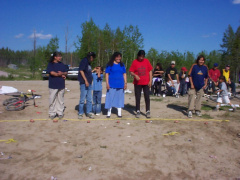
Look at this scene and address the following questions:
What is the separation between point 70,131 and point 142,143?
181 centimetres

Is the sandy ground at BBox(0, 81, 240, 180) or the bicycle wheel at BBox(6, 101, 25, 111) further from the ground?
the bicycle wheel at BBox(6, 101, 25, 111)

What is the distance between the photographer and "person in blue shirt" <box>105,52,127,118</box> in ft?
19.5

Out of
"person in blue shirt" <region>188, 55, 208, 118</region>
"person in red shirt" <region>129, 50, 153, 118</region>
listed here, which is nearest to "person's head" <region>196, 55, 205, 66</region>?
"person in blue shirt" <region>188, 55, 208, 118</region>

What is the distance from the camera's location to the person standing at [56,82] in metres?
5.76

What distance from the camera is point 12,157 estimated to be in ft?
11.5

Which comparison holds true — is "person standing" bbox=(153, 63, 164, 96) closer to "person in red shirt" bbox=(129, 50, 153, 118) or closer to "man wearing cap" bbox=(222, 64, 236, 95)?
"man wearing cap" bbox=(222, 64, 236, 95)

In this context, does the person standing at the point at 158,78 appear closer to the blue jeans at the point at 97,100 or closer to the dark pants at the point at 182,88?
the dark pants at the point at 182,88

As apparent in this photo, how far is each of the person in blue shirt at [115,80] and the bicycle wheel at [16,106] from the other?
3125mm

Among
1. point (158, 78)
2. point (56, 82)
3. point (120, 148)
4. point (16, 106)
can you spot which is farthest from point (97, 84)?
point (158, 78)

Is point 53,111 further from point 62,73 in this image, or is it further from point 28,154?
point 28,154

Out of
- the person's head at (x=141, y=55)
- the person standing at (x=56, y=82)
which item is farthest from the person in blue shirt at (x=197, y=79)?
the person standing at (x=56, y=82)

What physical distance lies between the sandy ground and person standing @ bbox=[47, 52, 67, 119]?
0.42 metres

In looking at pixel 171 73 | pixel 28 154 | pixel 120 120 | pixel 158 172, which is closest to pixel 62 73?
pixel 120 120

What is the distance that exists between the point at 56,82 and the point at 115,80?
1668mm
